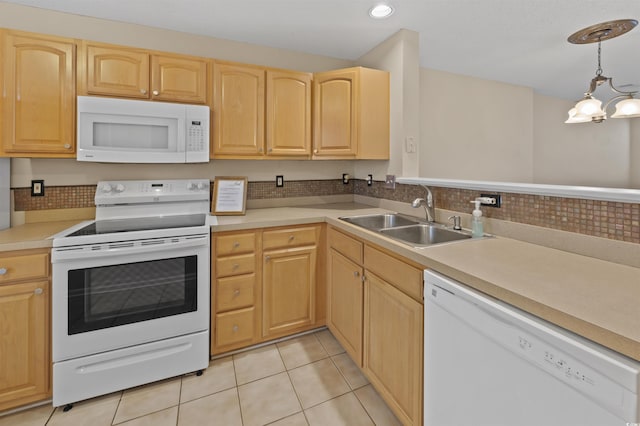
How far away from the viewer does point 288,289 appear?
2.19m

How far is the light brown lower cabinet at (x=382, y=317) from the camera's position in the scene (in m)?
1.33

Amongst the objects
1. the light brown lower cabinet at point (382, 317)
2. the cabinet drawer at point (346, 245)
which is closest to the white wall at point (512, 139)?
the cabinet drawer at point (346, 245)

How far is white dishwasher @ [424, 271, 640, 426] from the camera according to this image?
66 centimetres

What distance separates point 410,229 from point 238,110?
1.55 m

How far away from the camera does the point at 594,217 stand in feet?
4.00

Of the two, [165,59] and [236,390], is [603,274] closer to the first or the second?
[236,390]

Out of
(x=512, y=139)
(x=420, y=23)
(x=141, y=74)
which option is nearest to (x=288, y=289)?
(x=141, y=74)

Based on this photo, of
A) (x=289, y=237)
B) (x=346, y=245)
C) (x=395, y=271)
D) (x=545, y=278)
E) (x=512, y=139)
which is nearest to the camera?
(x=545, y=278)

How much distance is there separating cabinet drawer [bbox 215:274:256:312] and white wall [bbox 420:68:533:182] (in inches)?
92.0

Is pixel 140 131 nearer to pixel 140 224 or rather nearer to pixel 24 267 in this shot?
pixel 140 224

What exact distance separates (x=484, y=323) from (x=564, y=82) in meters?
4.30

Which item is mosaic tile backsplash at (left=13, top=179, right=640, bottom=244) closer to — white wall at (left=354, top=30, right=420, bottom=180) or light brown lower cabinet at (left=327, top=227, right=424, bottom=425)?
white wall at (left=354, top=30, right=420, bottom=180)

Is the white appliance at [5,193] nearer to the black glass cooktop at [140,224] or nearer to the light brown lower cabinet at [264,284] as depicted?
the black glass cooktop at [140,224]

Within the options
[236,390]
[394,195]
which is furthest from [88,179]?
[394,195]
